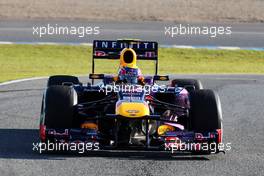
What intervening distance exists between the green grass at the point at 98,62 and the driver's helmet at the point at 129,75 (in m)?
8.44

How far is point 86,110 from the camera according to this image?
1140 cm

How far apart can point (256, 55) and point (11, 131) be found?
1488cm

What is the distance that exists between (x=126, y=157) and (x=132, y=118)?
1.51 ft

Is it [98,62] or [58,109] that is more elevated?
[58,109]

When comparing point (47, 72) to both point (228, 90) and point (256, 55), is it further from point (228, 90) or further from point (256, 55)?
point (256, 55)

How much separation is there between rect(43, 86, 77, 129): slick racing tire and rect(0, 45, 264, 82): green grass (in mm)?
9640

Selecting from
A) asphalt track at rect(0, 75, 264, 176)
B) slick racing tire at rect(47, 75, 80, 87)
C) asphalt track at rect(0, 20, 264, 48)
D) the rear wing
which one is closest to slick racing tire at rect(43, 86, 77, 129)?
asphalt track at rect(0, 75, 264, 176)

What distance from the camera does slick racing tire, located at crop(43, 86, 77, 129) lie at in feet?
34.7

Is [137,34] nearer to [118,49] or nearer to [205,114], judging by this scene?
[118,49]

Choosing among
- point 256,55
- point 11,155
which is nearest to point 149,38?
point 256,55

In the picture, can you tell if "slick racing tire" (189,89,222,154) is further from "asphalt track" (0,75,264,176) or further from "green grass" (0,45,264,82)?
"green grass" (0,45,264,82)

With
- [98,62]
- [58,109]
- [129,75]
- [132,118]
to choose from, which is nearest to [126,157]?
[132,118]

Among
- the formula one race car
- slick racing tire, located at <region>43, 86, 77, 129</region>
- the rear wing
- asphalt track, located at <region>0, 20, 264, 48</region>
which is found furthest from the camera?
asphalt track, located at <region>0, 20, 264, 48</region>

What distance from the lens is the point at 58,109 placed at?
419 inches
